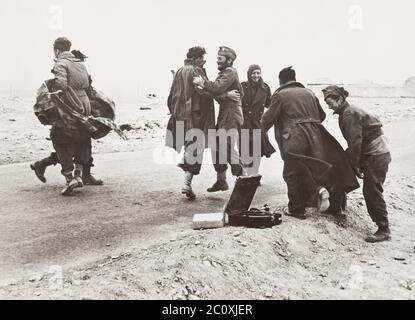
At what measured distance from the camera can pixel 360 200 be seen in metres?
8.02

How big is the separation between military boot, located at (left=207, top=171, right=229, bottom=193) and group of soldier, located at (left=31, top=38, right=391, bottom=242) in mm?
14

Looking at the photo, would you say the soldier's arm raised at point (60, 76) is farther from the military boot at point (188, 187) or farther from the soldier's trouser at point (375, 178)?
the soldier's trouser at point (375, 178)

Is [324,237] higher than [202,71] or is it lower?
lower

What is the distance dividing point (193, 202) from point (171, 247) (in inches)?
88.0

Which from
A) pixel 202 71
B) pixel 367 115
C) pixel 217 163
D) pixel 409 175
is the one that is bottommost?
pixel 409 175

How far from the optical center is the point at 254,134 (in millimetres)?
8609

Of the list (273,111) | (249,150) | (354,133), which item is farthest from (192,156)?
(354,133)

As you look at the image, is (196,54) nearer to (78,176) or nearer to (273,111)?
(273,111)

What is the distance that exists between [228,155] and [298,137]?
1484 mm

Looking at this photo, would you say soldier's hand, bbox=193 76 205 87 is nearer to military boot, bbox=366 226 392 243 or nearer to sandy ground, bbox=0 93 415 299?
sandy ground, bbox=0 93 415 299

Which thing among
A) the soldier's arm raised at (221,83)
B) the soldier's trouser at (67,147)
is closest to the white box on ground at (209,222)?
the soldier's arm raised at (221,83)

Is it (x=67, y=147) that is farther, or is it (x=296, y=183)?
(x=67, y=147)
